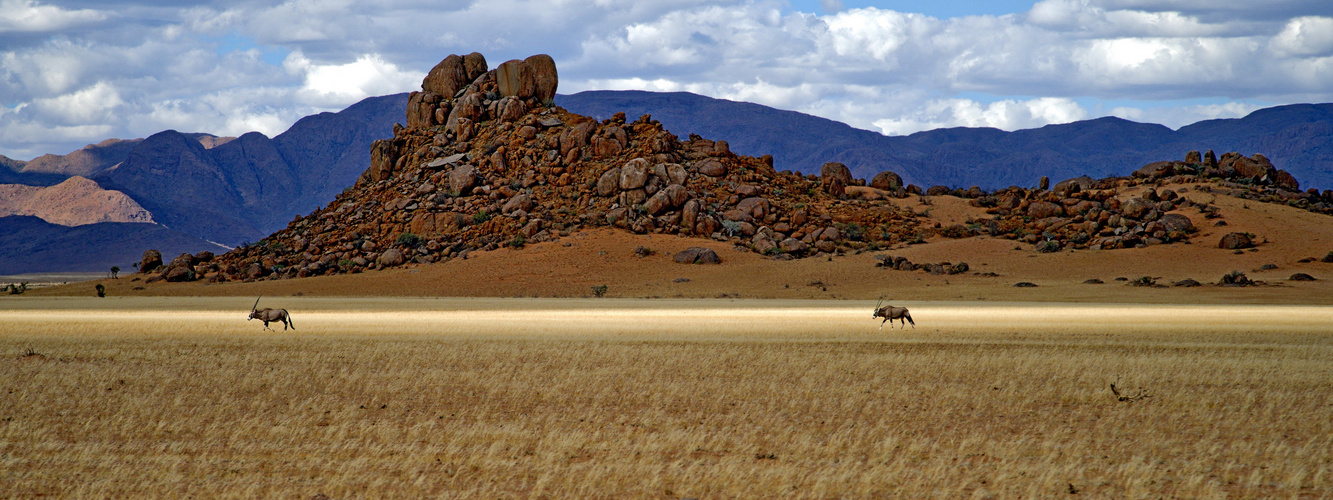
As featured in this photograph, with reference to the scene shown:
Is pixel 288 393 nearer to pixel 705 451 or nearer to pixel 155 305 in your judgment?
pixel 705 451

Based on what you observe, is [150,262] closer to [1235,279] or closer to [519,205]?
[519,205]

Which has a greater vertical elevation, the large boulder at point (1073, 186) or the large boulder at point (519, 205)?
the large boulder at point (1073, 186)

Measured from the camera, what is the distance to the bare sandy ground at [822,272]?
5469cm

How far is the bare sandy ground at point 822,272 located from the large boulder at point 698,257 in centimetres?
68

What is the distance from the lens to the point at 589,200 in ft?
229

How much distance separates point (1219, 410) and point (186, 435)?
12.5 m

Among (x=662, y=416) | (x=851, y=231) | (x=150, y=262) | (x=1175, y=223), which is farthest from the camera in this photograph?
(x=150, y=262)

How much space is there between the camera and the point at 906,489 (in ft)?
30.6

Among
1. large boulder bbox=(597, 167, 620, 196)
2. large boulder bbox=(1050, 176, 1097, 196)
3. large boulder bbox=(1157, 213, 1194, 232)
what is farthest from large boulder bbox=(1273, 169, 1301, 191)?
large boulder bbox=(597, 167, 620, 196)

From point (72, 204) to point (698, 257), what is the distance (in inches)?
6280

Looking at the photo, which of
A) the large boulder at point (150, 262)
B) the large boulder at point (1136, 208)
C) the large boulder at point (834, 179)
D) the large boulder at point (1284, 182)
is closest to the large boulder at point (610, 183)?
the large boulder at point (834, 179)

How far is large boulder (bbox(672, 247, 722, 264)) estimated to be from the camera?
6094cm

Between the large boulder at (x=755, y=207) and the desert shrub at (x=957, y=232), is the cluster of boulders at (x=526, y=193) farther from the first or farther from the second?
the desert shrub at (x=957, y=232)

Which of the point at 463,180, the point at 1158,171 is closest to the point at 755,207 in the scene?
the point at 463,180
